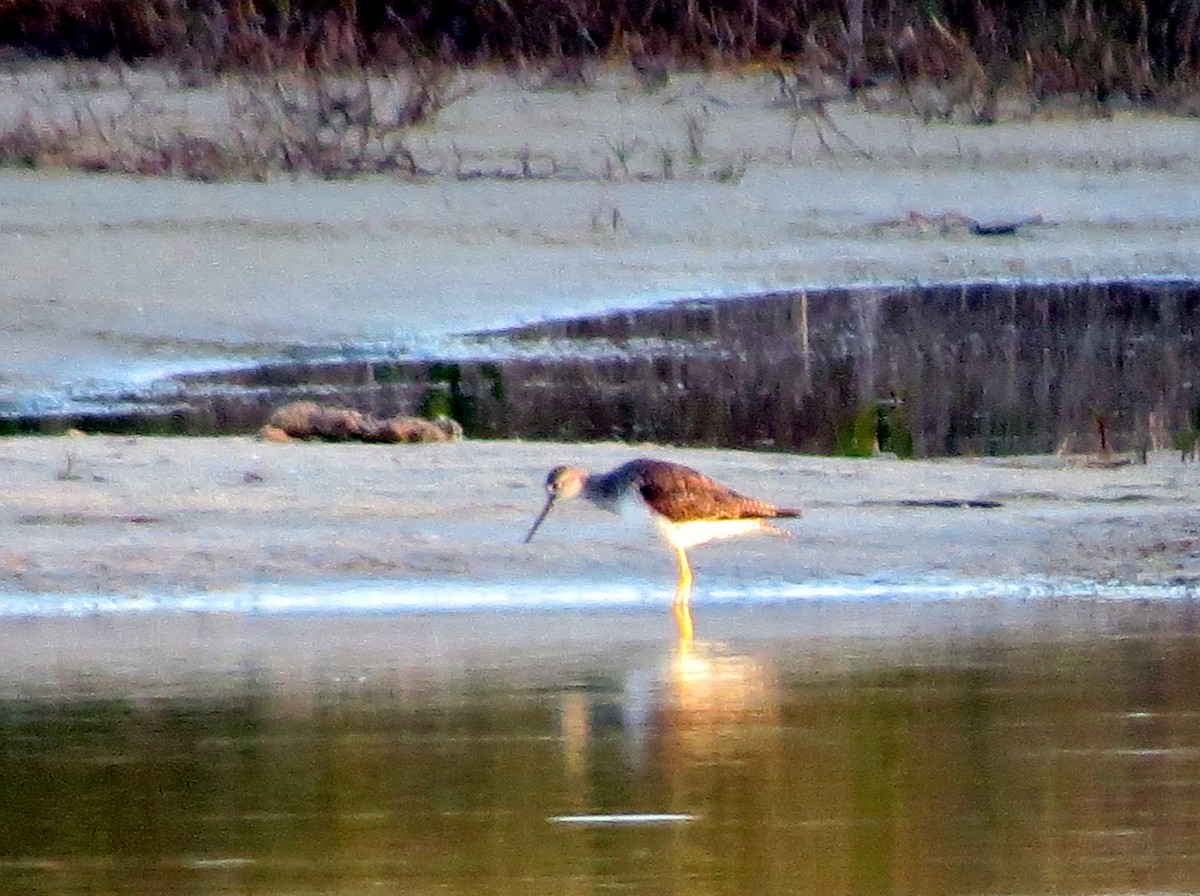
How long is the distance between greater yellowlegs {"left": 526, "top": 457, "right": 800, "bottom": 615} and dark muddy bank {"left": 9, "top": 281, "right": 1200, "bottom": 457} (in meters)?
1.97

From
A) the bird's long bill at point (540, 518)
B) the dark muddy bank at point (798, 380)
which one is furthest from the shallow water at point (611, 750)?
the dark muddy bank at point (798, 380)

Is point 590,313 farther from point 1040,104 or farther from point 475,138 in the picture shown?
point 1040,104

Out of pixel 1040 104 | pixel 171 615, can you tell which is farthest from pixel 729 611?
pixel 1040 104

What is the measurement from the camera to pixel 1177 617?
750 cm

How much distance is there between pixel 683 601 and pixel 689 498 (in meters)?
0.35

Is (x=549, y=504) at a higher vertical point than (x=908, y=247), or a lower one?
higher

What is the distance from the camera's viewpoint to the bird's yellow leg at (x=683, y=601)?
24.0 ft

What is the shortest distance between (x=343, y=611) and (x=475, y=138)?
13119mm

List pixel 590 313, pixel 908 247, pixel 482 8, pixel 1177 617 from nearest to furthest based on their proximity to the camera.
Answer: pixel 1177 617 → pixel 590 313 → pixel 908 247 → pixel 482 8

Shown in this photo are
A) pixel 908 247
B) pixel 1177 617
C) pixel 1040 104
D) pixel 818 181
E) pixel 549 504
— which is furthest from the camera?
pixel 1040 104

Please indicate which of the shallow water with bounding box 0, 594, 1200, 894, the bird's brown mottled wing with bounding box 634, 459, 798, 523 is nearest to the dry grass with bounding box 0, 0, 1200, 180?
the bird's brown mottled wing with bounding box 634, 459, 798, 523

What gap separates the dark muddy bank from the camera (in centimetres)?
1115

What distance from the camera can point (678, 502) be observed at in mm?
8023

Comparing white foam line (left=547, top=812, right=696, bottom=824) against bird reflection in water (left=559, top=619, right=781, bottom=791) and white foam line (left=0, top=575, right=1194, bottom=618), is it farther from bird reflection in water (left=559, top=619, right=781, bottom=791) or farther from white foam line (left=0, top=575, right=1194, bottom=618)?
white foam line (left=0, top=575, right=1194, bottom=618)
